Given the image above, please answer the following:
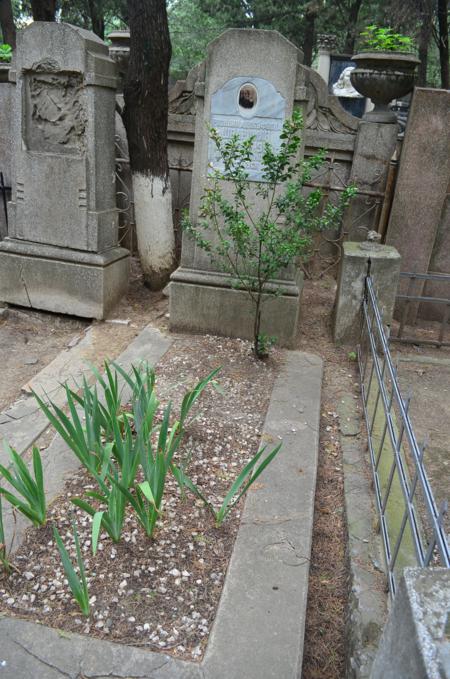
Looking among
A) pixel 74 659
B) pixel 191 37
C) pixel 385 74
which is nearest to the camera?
pixel 74 659

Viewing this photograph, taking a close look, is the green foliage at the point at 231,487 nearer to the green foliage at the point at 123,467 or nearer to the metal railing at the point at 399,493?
the green foliage at the point at 123,467

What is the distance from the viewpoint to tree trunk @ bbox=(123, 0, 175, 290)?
485cm

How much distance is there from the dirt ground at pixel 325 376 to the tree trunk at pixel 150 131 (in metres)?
0.44

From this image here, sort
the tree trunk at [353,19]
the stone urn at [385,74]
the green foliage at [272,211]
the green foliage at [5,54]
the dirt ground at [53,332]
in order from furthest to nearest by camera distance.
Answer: the tree trunk at [353,19] < the green foliage at [5,54] < the stone urn at [385,74] < the dirt ground at [53,332] < the green foliage at [272,211]

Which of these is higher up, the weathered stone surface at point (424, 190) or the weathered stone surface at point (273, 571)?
the weathered stone surface at point (424, 190)

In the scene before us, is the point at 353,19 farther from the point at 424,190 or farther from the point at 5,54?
the point at 424,190

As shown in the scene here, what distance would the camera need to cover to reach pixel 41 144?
15.4ft

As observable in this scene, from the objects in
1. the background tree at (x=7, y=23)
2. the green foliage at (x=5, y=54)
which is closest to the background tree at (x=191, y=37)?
the background tree at (x=7, y=23)

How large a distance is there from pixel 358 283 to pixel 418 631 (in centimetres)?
347

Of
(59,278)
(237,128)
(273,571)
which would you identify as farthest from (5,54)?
(273,571)

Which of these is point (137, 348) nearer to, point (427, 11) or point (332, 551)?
point (332, 551)

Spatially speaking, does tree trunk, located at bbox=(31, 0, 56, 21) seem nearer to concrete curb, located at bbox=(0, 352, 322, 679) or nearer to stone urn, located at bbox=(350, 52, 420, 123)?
stone urn, located at bbox=(350, 52, 420, 123)

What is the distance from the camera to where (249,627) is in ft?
6.39

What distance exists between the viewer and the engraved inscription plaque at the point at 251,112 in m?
3.97
